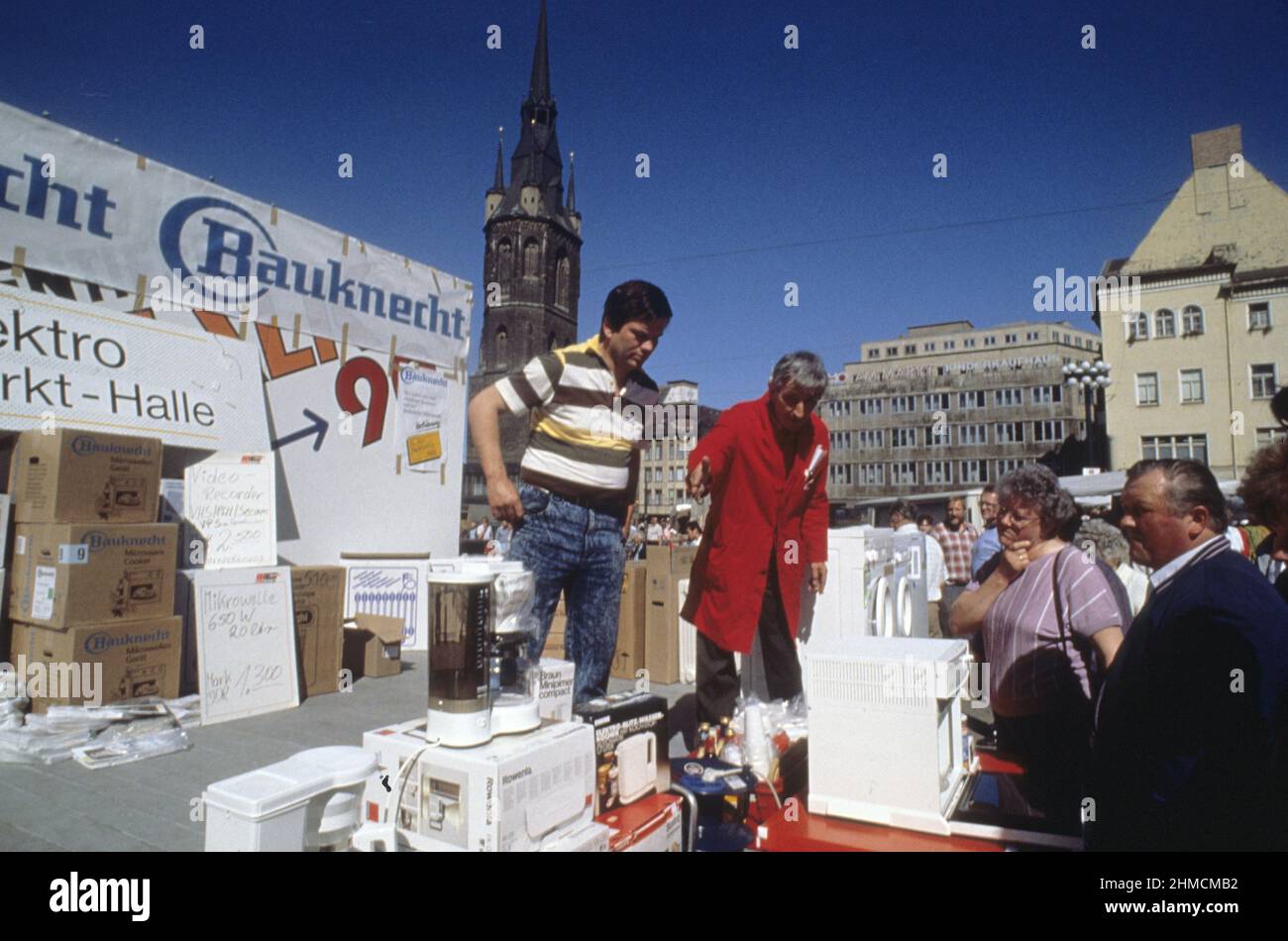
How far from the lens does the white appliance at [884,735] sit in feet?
6.90

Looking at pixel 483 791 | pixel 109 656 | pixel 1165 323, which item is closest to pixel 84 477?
pixel 109 656

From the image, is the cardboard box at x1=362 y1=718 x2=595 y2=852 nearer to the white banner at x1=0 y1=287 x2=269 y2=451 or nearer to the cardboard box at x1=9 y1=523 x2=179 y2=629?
the cardboard box at x1=9 y1=523 x2=179 y2=629

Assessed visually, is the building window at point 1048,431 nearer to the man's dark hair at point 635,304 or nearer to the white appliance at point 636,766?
the man's dark hair at point 635,304

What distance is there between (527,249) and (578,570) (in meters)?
71.8

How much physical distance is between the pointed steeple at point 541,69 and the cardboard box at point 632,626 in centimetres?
7036

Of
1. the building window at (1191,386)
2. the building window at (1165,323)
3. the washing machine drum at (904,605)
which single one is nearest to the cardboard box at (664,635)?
the washing machine drum at (904,605)

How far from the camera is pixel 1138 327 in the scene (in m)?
32.8

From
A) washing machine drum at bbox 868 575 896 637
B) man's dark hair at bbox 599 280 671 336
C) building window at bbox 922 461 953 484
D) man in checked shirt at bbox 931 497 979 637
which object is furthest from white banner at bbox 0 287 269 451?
building window at bbox 922 461 953 484

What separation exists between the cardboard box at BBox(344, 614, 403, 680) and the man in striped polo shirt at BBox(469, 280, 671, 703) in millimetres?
3568
